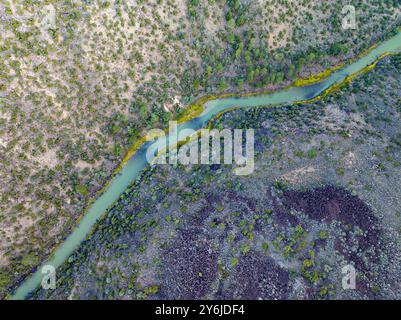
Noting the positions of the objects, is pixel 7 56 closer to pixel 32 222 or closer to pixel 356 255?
pixel 32 222

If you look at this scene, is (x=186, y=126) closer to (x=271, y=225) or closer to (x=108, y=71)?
(x=108, y=71)

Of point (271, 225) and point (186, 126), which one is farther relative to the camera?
point (186, 126)

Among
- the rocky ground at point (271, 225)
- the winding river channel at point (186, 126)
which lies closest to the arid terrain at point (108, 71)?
the winding river channel at point (186, 126)

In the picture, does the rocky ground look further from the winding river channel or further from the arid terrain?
the arid terrain

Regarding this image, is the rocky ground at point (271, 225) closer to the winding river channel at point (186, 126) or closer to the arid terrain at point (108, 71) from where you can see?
the winding river channel at point (186, 126)

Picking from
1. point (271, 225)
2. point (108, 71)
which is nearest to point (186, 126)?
point (108, 71)

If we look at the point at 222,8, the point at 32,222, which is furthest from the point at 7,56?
the point at 222,8
